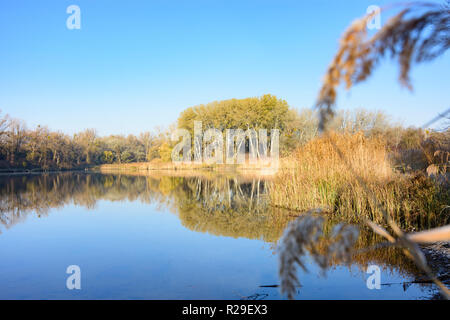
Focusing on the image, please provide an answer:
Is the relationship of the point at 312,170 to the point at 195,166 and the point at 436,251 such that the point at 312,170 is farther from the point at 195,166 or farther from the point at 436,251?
the point at 195,166

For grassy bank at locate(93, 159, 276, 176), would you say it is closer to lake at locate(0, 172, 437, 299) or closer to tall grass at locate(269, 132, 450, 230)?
tall grass at locate(269, 132, 450, 230)

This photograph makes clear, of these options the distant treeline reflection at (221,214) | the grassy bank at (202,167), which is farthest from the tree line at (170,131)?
the distant treeline reflection at (221,214)

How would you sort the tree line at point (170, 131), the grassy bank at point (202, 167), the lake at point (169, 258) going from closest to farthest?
the lake at point (169, 258), the grassy bank at point (202, 167), the tree line at point (170, 131)

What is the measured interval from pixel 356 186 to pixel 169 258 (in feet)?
13.8

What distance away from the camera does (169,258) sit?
16.9 feet

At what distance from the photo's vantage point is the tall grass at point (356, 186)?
570 centimetres

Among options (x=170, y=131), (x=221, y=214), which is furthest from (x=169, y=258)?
(x=170, y=131)

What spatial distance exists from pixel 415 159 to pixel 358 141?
306 centimetres

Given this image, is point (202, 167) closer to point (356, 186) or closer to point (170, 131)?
point (170, 131)

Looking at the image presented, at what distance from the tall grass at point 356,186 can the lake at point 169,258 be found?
2.83 feet

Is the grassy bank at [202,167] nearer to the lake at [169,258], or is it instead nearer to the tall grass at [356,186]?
the tall grass at [356,186]

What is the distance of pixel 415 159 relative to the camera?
907cm

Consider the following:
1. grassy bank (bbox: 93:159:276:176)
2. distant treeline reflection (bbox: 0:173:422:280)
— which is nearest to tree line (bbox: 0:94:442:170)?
grassy bank (bbox: 93:159:276:176)
